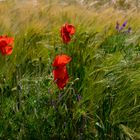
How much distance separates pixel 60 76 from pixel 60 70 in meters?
0.02

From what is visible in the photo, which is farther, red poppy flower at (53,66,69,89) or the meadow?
the meadow

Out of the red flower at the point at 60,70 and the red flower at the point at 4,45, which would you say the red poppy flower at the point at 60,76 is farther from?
the red flower at the point at 4,45

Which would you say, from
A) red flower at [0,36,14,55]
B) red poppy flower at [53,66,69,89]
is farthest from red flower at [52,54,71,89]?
red flower at [0,36,14,55]

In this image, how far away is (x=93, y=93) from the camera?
7.02 ft

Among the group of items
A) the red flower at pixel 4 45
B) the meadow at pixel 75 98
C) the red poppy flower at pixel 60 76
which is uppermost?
the red flower at pixel 4 45

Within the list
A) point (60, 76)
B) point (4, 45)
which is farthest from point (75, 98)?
point (4, 45)

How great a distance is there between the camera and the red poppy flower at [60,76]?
202cm

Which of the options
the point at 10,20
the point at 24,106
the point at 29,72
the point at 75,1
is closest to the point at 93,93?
the point at 24,106

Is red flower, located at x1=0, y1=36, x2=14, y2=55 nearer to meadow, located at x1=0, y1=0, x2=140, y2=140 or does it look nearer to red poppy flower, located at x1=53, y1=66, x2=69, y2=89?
meadow, located at x1=0, y1=0, x2=140, y2=140

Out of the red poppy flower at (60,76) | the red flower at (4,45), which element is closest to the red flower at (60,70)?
the red poppy flower at (60,76)

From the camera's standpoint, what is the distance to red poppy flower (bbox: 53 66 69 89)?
6.63ft

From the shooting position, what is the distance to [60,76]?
6.64ft

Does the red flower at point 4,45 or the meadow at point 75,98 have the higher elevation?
the red flower at point 4,45

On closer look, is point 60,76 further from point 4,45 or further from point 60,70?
point 4,45
